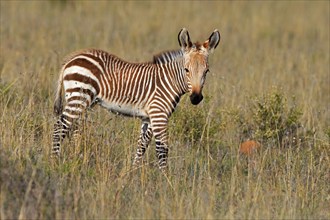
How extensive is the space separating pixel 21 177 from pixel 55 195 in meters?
0.55

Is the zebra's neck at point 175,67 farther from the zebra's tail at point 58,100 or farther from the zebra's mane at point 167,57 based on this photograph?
the zebra's tail at point 58,100

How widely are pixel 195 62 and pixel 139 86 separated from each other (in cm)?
84

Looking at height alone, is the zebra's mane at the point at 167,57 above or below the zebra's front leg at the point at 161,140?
above

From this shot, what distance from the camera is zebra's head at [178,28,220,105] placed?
8.73 metres

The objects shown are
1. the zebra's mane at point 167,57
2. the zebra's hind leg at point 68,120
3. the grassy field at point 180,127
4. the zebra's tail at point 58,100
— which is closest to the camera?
the grassy field at point 180,127

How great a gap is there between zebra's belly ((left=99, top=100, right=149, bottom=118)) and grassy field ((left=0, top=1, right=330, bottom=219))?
0.16 m

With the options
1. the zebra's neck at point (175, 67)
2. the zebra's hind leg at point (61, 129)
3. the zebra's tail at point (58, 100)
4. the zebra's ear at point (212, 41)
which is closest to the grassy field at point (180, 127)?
the zebra's hind leg at point (61, 129)

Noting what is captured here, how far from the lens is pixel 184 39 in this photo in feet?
29.3

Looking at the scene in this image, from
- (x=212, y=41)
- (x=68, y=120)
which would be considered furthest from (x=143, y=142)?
(x=212, y=41)

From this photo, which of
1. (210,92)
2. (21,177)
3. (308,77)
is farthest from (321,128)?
(21,177)

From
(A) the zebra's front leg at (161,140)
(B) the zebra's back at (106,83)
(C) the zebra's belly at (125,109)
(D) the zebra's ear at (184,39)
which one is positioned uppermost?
(D) the zebra's ear at (184,39)

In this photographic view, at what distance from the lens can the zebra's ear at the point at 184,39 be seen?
8.87m

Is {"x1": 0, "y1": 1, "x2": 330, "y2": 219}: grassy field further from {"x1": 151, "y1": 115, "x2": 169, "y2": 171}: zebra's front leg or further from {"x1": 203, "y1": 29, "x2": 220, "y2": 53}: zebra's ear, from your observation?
{"x1": 203, "y1": 29, "x2": 220, "y2": 53}: zebra's ear

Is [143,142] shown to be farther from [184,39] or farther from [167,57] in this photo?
[184,39]
